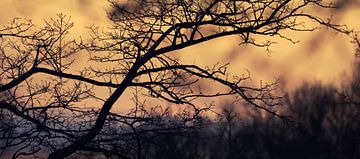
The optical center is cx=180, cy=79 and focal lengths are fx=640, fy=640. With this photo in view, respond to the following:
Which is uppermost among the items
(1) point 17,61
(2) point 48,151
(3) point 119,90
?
(1) point 17,61

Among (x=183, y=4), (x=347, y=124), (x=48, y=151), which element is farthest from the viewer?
(x=347, y=124)

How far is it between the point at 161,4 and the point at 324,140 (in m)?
25.8

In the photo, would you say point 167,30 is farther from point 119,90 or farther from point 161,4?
point 119,90

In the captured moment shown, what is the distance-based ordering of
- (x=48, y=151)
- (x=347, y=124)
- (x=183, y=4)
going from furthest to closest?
(x=347, y=124) → (x=48, y=151) → (x=183, y=4)

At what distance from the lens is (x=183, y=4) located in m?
9.87

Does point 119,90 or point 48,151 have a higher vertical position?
point 119,90

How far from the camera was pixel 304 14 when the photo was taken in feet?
32.7

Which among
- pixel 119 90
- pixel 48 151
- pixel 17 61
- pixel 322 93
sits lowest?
pixel 48 151

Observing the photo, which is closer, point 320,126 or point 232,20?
point 232,20

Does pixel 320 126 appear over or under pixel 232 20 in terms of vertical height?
over

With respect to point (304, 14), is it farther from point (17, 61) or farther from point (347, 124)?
point (347, 124)

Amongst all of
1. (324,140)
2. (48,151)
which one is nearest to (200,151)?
(324,140)

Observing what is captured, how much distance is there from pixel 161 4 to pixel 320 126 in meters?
26.2

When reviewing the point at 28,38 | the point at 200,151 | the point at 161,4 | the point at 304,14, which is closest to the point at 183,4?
the point at 161,4
